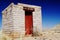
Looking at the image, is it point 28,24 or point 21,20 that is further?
point 28,24

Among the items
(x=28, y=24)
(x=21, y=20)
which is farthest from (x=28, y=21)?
(x=21, y=20)

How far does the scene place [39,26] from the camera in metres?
13.8

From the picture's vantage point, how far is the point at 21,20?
12.7 m

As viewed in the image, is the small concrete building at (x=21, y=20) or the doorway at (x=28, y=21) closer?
the small concrete building at (x=21, y=20)

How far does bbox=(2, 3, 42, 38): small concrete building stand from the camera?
12.3m

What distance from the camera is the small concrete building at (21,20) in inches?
483

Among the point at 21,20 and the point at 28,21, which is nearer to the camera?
the point at 21,20

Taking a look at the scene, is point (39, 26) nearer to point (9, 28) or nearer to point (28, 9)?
point (28, 9)

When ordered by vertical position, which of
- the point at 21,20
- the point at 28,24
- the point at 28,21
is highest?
the point at 21,20

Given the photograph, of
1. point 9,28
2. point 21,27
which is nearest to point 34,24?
point 21,27

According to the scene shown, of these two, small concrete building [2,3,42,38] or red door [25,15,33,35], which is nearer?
small concrete building [2,3,42,38]

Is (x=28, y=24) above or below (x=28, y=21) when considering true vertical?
below

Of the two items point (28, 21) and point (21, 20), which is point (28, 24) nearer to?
point (28, 21)

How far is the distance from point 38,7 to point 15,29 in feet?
10.9
